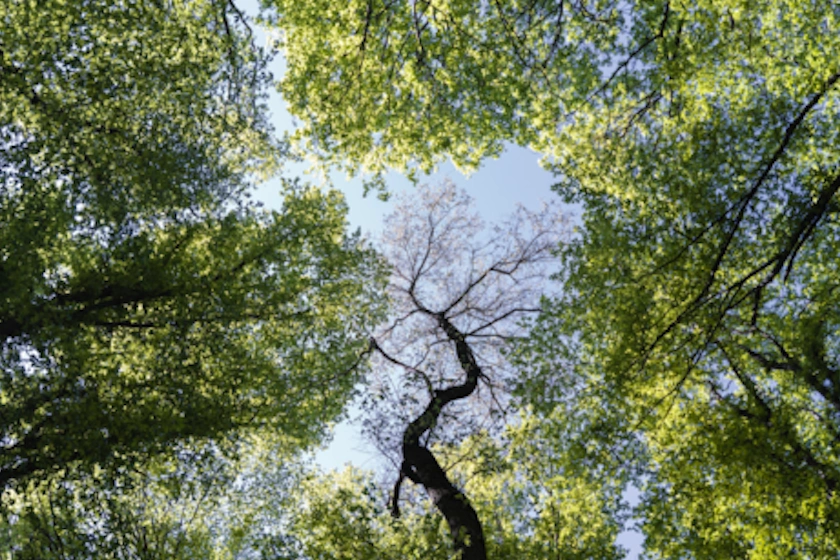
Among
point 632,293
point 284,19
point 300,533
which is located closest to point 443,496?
point 300,533

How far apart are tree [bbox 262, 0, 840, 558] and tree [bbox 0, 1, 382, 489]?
2.91m

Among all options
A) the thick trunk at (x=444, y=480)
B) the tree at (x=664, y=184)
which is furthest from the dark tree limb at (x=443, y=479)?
the tree at (x=664, y=184)

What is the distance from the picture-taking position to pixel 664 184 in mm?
11750

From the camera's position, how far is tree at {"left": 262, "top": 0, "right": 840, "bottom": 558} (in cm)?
1032

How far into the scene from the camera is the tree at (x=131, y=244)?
906cm

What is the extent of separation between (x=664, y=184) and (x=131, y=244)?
10075 mm

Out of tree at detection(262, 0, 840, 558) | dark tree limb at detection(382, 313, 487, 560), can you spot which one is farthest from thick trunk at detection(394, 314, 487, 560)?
tree at detection(262, 0, 840, 558)

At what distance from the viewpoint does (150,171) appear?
1006 centimetres

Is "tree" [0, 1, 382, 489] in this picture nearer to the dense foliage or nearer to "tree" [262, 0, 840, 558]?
the dense foliage

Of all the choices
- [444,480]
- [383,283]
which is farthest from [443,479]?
[383,283]

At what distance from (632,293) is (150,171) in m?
9.80

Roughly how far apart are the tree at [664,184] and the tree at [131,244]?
291 centimetres

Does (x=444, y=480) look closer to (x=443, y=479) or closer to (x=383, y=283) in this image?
(x=443, y=479)

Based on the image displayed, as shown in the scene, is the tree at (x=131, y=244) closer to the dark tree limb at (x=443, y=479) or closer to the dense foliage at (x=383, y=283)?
the dense foliage at (x=383, y=283)
